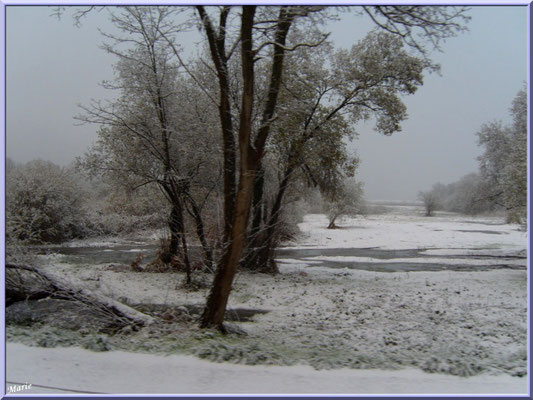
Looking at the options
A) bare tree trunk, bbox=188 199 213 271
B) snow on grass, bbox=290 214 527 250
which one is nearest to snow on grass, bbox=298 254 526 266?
snow on grass, bbox=290 214 527 250

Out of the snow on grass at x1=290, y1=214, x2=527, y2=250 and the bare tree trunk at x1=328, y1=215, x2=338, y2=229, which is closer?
the snow on grass at x1=290, y1=214, x2=527, y2=250

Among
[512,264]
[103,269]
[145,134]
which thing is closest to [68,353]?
[103,269]

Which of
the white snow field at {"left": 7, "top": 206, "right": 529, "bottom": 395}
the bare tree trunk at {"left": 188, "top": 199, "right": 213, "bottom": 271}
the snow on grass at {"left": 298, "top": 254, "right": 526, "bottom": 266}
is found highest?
the bare tree trunk at {"left": 188, "top": 199, "right": 213, "bottom": 271}

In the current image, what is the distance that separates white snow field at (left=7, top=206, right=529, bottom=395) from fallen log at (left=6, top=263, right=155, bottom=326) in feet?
0.26

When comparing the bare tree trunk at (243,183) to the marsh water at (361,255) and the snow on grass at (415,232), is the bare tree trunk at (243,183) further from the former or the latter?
the snow on grass at (415,232)

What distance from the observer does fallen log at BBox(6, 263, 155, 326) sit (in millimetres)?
3525

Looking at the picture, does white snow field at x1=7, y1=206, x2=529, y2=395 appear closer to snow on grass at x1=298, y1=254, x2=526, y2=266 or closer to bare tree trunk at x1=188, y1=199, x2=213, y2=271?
snow on grass at x1=298, y1=254, x2=526, y2=266

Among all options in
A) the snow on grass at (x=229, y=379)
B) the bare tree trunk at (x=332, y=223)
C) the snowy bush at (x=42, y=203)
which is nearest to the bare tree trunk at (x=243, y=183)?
the snow on grass at (x=229, y=379)

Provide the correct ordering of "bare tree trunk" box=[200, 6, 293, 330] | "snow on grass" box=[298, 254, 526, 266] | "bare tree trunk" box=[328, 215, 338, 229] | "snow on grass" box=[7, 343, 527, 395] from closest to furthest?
"snow on grass" box=[7, 343, 527, 395] → "bare tree trunk" box=[200, 6, 293, 330] → "snow on grass" box=[298, 254, 526, 266] → "bare tree trunk" box=[328, 215, 338, 229]

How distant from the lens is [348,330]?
10.7 feet

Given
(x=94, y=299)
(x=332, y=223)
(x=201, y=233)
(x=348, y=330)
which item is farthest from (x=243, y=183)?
(x=94, y=299)

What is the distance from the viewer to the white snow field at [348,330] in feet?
9.18

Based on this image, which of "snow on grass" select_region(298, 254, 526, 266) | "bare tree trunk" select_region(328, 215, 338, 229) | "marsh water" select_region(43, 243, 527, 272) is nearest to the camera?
"snow on grass" select_region(298, 254, 526, 266)

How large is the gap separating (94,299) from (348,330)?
245 cm
